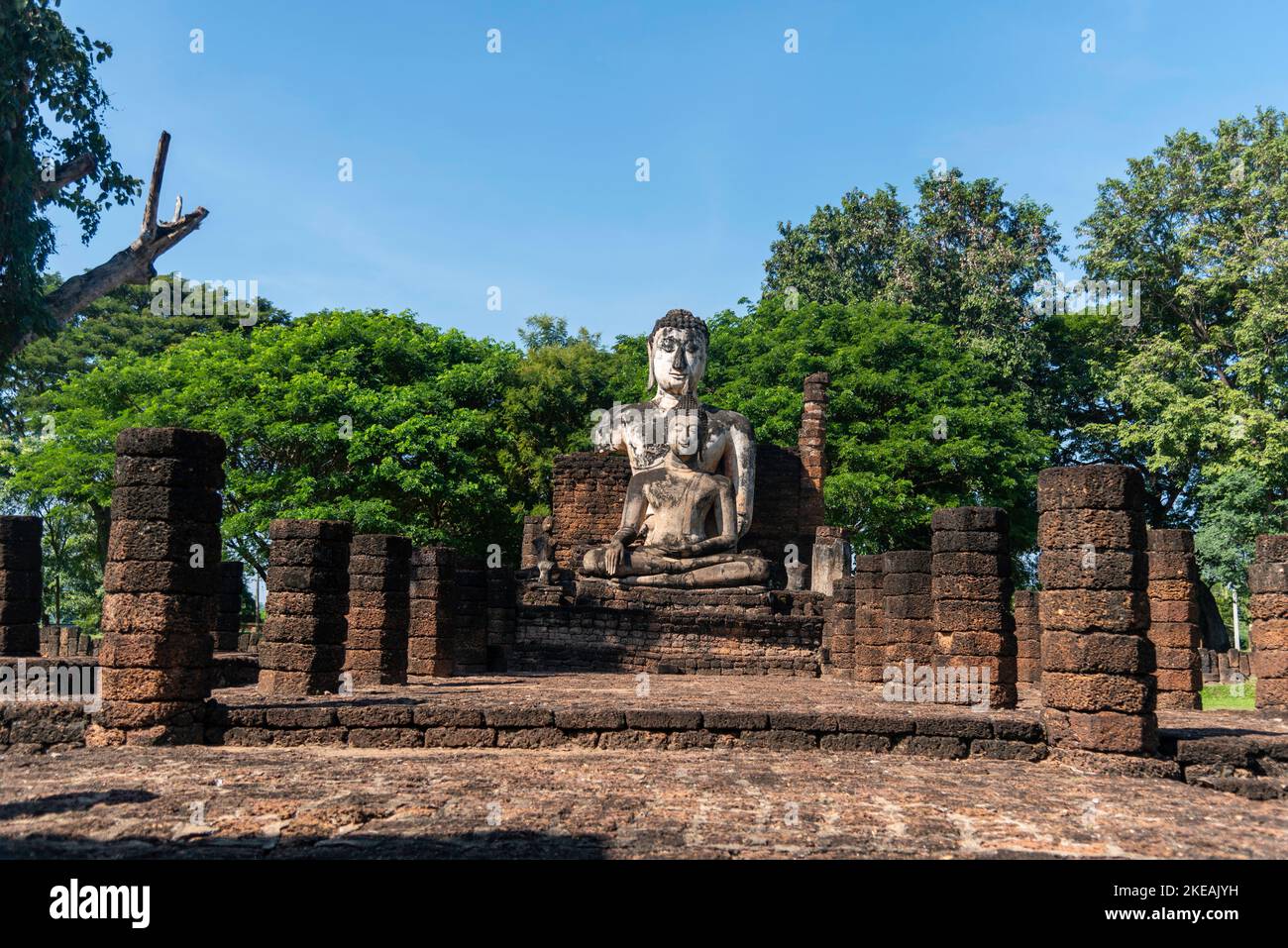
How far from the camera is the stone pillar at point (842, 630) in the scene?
18469 mm

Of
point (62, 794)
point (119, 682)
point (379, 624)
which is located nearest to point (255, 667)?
point (379, 624)

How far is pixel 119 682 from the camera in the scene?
9148mm

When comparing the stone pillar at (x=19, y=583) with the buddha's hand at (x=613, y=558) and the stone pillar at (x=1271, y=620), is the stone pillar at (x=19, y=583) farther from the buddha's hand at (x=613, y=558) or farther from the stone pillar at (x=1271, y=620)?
the stone pillar at (x=1271, y=620)

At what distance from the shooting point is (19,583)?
15391mm

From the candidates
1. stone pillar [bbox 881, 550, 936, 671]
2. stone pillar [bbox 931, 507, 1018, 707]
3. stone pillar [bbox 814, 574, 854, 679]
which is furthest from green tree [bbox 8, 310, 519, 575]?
stone pillar [bbox 931, 507, 1018, 707]

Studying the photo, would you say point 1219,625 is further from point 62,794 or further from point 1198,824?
point 62,794

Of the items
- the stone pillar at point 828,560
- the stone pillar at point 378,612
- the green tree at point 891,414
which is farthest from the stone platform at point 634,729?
the green tree at point 891,414

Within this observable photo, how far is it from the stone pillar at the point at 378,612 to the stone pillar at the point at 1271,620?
10348mm

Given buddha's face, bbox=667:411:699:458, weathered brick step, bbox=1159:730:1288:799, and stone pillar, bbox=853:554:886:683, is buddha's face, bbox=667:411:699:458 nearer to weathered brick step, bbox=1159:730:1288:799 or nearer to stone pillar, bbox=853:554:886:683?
stone pillar, bbox=853:554:886:683

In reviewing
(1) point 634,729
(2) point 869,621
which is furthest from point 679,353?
(1) point 634,729

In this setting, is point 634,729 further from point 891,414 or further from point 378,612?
point 891,414

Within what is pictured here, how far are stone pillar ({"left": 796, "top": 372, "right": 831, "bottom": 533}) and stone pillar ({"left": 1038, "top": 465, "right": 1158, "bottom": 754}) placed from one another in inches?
700

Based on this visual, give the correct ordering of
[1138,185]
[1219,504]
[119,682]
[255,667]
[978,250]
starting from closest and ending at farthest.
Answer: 1. [119,682]
2. [255,667]
3. [1219,504]
4. [1138,185]
5. [978,250]
